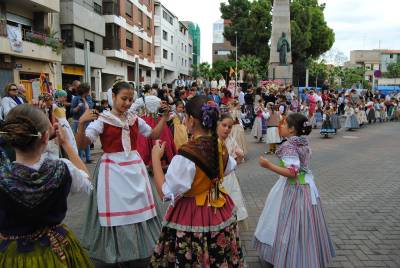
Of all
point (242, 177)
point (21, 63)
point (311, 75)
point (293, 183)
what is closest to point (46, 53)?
point (21, 63)

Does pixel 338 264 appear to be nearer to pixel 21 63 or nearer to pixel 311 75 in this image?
pixel 21 63

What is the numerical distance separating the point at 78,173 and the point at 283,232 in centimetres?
216

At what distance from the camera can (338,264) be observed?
419cm

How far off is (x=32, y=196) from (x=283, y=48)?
1087 inches

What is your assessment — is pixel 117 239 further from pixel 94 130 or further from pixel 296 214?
pixel 296 214

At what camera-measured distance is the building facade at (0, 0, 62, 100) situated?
19.6m

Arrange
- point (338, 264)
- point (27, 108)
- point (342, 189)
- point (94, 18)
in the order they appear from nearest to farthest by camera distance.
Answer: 1. point (27, 108)
2. point (338, 264)
3. point (342, 189)
4. point (94, 18)

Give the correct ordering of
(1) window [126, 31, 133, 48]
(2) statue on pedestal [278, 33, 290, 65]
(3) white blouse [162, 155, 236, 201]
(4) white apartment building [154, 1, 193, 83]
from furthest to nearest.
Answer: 1. (4) white apartment building [154, 1, 193, 83]
2. (1) window [126, 31, 133, 48]
3. (2) statue on pedestal [278, 33, 290, 65]
4. (3) white blouse [162, 155, 236, 201]

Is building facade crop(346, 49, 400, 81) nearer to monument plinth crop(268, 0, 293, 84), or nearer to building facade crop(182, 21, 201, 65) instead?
building facade crop(182, 21, 201, 65)

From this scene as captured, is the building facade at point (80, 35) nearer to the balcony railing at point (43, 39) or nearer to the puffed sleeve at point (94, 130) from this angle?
the balcony railing at point (43, 39)

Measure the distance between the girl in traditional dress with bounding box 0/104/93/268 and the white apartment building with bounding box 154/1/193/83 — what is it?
1649 inches

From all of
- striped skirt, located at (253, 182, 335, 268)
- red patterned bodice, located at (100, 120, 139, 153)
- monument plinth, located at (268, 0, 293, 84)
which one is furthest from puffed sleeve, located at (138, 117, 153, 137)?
monument plinth, located at (268, 0, 293, 84)

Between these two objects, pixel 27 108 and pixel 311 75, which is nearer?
pixel 27 108

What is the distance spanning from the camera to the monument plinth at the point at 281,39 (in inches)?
1108
